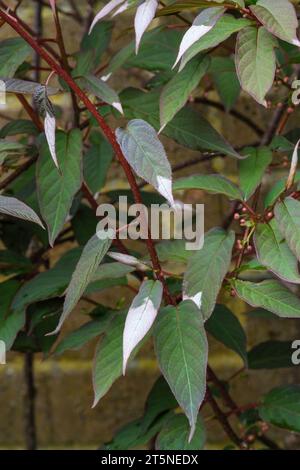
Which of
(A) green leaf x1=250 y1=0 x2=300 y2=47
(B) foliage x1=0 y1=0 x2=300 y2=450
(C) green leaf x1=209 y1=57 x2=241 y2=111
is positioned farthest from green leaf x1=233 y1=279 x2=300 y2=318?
(C) green leaf x1=209 y1=57 x2=241 y2=111

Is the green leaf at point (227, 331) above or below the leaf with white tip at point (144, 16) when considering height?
below

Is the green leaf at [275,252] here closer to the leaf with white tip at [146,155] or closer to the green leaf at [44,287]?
the leaf with white tip at [146,155]

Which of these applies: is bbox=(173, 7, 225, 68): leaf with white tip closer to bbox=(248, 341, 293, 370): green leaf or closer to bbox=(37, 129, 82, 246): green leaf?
bbox=(37, 129, 82, 246): green leaf

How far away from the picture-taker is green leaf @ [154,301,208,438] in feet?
2.32

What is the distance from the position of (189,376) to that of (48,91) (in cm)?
30

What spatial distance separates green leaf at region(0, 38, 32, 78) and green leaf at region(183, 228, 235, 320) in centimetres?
28

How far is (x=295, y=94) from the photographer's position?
864 mm

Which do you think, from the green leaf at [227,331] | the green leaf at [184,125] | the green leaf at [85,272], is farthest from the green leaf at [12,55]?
the green leaf at [227,331]

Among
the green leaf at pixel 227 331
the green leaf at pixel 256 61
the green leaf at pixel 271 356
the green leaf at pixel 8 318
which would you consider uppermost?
the green leaf at pixel 256 61

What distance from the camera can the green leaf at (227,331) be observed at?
3.16 feet

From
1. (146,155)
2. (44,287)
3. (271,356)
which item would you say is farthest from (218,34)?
(271,356)
